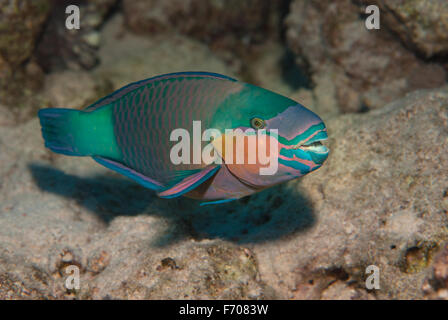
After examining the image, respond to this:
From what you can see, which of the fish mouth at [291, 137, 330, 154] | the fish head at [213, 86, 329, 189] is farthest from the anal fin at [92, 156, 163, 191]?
the fish mouth at [291, 137, 330, 154]

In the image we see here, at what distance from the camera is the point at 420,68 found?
4.46 metres

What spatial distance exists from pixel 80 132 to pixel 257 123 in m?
1.28

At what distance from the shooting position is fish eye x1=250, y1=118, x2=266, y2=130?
6.10ft

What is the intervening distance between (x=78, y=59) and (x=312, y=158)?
16.2 feet

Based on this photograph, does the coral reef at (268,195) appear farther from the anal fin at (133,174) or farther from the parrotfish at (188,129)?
the parrotfish at (188,129)

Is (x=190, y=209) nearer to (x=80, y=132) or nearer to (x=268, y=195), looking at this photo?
(x=268, y=195)

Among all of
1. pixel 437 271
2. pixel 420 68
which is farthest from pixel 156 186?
pixel 420 68

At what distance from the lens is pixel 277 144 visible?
1819mm

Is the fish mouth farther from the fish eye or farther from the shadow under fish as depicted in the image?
the shadow under fish

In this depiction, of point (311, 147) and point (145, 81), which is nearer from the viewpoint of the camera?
point (311, 147)

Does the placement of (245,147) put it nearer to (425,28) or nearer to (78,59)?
(425,28)

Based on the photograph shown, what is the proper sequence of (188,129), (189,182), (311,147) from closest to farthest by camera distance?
(311,147) → (189,182) → (188,129)

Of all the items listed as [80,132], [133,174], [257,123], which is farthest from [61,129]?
[257,123]
